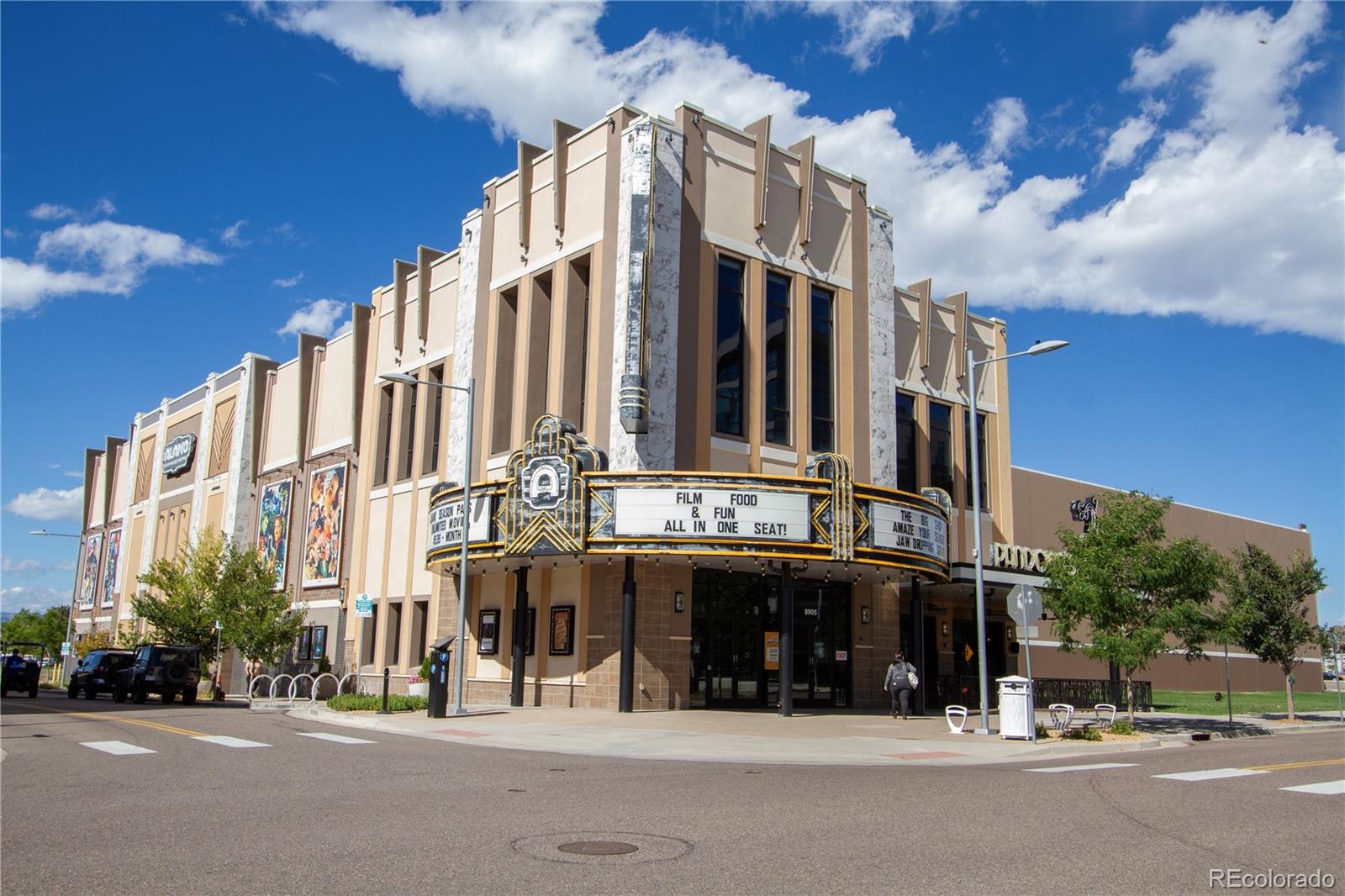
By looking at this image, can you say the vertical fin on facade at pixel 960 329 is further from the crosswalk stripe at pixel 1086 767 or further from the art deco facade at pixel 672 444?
the crosswalk stripe at pixel 1086 767

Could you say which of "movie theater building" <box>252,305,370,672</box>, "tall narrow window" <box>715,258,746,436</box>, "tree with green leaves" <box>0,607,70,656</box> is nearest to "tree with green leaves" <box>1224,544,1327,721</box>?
"tall narrow window" <box>715,258,746,436</box>

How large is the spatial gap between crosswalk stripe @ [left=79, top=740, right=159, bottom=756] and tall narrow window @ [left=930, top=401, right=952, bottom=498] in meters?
29.3

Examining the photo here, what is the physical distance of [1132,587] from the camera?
86.6 feet

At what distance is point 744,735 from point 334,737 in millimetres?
8389

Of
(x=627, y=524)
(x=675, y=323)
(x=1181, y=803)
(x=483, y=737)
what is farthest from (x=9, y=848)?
(x=675, y=323)

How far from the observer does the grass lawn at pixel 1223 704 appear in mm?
39875

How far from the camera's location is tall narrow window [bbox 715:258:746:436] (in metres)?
31.6

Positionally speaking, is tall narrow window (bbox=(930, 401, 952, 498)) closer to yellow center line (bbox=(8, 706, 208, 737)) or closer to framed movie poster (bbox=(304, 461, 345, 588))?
framed movie poster (bbox=(304, 461, 345, 588))

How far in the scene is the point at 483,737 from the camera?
21.9 meters

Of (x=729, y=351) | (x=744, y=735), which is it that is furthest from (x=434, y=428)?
(x=744, y=735)

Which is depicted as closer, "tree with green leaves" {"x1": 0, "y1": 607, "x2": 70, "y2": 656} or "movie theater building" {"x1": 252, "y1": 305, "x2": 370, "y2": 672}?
"movie theater building" {"x1": 252, "y1": 305, "x2": 370, "y2": 672}

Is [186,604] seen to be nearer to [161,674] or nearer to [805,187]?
[161,674]

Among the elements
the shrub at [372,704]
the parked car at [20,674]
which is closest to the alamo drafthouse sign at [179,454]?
the parked car at [20,674]

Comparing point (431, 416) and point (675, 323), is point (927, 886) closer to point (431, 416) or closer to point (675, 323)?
point (675, 323)
